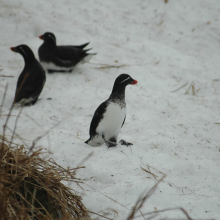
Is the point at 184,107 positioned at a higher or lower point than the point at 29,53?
lower

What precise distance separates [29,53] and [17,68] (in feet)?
3.44

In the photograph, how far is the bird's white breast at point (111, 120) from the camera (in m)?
3.95

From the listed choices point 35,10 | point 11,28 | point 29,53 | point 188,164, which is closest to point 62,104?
point 29,53

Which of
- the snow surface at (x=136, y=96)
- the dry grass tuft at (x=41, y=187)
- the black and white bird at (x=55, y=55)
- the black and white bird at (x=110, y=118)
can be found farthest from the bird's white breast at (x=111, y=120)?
the black and white bird at (x=55, y=55)

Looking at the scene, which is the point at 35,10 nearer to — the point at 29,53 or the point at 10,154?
the point at 29,53

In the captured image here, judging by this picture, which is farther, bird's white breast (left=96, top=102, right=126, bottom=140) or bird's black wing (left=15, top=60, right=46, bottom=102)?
bird's black wing (left=15, top=60, right=46, bottom=102)

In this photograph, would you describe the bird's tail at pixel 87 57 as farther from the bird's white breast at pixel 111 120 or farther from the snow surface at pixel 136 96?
the bird's white breast at pixel 111 120

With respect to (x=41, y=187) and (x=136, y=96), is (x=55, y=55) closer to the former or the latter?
(x=136, y=96)

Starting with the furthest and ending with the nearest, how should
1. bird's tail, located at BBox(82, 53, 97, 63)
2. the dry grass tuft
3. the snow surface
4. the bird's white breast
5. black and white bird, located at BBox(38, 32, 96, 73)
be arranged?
bird's tail, located at BBox(82, 53, 97, 63) < black and white bird, located at BBox(38, 32, 96, 73) < the bird's white breast < the snow surface < the dry grass tuft

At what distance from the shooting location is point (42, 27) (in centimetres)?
824

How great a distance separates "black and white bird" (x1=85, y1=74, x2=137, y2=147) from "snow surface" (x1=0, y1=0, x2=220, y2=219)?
325mm

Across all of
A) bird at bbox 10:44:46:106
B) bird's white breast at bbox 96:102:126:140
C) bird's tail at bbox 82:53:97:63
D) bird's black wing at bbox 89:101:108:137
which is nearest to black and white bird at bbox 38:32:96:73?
bird's tail at bbox 82:53:97:63

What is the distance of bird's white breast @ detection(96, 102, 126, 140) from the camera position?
3.95 m

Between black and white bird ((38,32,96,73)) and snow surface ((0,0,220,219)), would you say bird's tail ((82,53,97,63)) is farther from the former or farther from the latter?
snow surface ((0,0,220,219))
